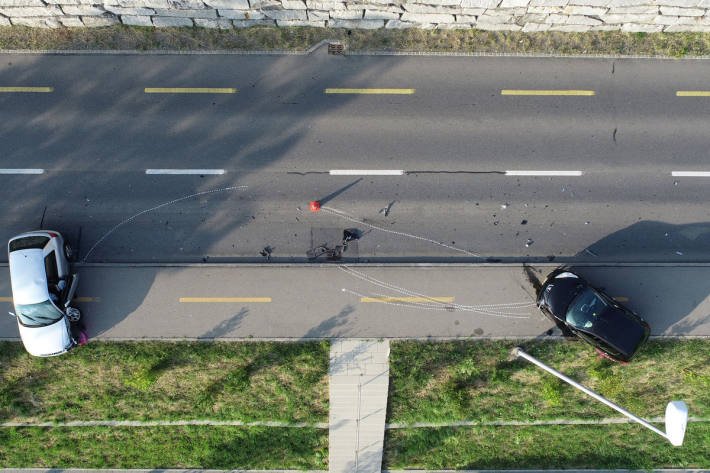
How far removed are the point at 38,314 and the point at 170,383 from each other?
4137 mm

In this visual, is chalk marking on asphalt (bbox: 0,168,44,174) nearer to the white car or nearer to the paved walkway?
the white car

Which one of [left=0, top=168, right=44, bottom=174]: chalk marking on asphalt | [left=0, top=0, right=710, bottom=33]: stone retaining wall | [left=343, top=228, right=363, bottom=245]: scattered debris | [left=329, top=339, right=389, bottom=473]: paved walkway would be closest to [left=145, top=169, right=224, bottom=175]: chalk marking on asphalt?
[left=0, top=168, right=44, bottom=174]: chalk marking on asphalt

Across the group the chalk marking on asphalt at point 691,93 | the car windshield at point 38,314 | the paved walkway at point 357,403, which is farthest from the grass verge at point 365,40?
the paved walkway at point 357,403

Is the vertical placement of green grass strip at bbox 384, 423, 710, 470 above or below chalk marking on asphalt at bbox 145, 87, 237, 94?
below

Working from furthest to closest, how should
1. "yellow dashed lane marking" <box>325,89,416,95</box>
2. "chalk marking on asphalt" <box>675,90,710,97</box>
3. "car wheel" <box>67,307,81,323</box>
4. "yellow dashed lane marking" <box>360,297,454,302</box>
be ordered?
"chalk marking on asphalt" <box>675,90,710,97</box>, "yellow dashed lane marking" <box>325,89,416,95</box>, "yellow dashed lane marking" <box>360,297,454,302</box>, "car wheel" <box>67,307,81,323</box>

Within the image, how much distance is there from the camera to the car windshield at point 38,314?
11.7 m

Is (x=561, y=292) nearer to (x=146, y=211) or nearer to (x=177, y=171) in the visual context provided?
(x=177, y=171)

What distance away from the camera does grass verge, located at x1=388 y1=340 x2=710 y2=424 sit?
1270 centimetres

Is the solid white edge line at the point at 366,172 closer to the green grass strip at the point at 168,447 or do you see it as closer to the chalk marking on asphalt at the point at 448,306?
the chalk marking on asphalt at the point at 448,306

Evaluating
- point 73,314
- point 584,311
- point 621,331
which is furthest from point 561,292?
point 73,314

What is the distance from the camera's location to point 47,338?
39.0 ft

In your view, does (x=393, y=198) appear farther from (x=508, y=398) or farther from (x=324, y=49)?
(x=508, y=398)

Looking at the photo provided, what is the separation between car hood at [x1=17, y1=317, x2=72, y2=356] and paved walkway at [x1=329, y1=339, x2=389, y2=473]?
7680 mm

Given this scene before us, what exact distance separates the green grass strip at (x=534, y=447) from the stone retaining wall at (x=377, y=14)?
1264cm
